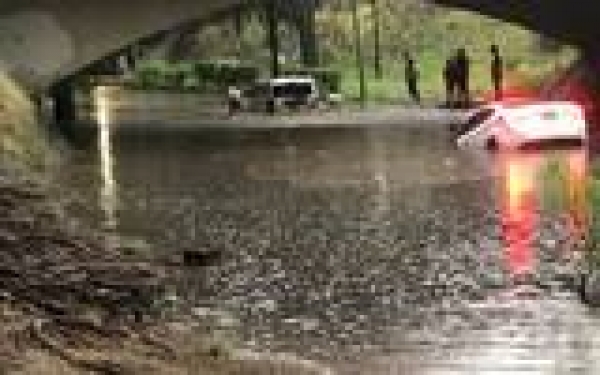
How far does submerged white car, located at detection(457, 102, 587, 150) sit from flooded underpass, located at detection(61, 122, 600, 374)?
114 centimetres

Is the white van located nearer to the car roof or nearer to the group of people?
the car roof

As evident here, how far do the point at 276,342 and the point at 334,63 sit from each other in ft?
202

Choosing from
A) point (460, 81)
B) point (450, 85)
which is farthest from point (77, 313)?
point (450, 85)

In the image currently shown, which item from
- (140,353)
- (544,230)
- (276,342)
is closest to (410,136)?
(544,230)

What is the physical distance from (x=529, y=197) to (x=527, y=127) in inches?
434

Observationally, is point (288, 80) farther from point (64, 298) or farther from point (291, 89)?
point (64, 298)

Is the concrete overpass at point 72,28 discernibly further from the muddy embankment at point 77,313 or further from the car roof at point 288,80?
the muddy embankment at point 77,313

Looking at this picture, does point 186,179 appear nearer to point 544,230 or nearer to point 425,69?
point 544,230

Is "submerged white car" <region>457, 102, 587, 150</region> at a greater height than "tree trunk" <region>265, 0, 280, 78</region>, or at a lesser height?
lesser

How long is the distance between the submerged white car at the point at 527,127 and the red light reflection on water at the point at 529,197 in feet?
3.86

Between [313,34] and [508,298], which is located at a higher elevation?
[313,34]

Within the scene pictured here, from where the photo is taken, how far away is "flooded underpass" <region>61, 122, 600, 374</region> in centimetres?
1045

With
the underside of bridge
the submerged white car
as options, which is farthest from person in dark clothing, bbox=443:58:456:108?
the submerged white car

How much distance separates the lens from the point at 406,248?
16.3m
